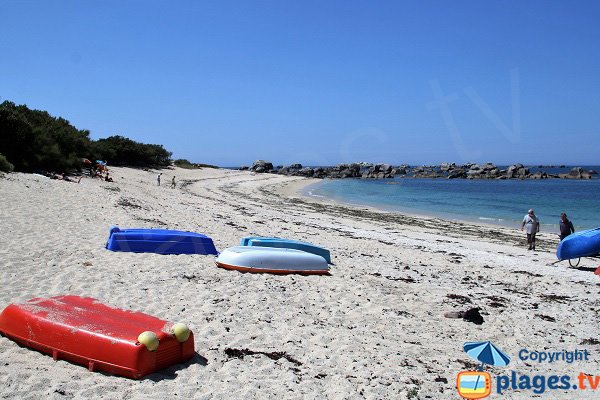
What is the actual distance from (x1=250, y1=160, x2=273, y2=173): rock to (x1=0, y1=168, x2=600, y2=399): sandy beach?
8126 centimetres

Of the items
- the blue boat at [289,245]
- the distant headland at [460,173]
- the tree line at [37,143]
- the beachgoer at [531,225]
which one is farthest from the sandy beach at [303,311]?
the distant headland at [460,173]

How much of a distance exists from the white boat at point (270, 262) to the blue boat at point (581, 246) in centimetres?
747

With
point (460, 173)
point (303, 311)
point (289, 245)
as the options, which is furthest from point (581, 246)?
point (460, 173)

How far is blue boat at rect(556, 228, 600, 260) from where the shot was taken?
11523mm

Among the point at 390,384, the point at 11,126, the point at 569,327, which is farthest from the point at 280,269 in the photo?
the point at 11,126

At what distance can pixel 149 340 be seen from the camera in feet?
14.1

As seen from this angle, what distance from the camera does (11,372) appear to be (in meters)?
4.00

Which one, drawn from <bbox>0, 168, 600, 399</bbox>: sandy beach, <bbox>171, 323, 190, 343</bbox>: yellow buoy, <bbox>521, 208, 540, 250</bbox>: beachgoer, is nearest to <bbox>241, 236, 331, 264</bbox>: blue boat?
<bbox>0, 168, 600, 399</bbox>: sandy beach

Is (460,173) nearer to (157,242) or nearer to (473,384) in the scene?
(157,242)

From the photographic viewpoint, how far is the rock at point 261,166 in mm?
94338

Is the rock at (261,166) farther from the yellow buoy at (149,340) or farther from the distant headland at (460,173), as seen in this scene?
the yellow buoy at (149,340)

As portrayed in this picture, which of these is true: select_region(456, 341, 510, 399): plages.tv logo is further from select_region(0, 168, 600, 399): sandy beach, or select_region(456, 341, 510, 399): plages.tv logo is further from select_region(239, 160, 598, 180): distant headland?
select_region(239, 160, 598, 180): distant headland

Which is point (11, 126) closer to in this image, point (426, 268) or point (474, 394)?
point (426, 268)

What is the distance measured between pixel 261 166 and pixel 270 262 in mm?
87444
